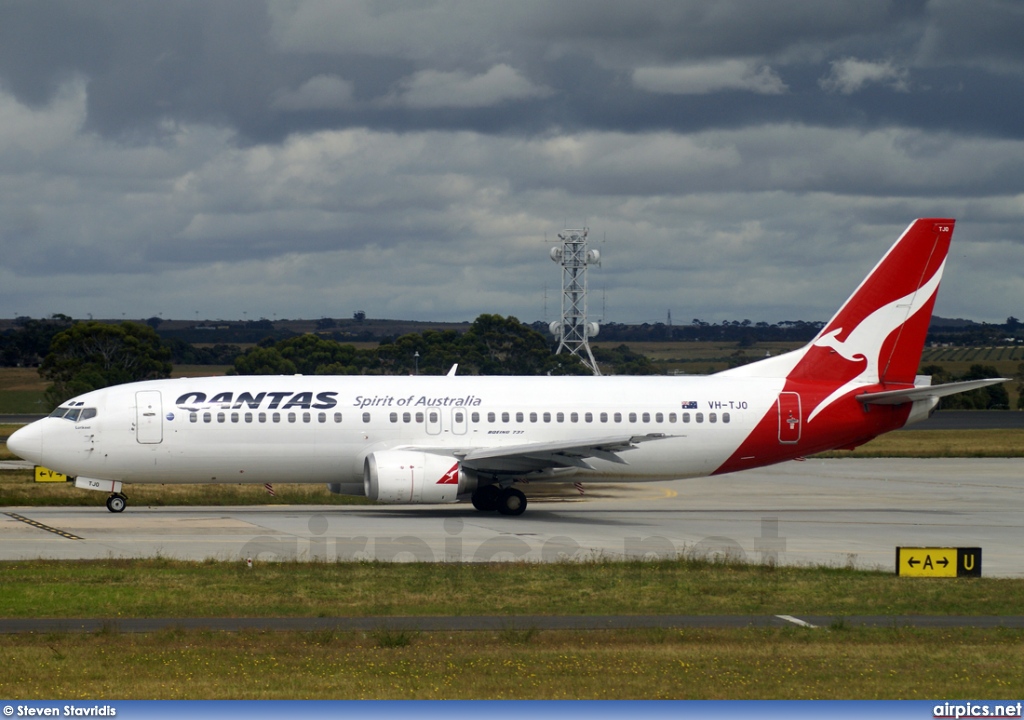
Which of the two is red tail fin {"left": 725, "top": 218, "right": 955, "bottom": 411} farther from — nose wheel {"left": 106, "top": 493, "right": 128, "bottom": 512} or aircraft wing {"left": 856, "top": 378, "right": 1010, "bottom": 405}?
nose wheel {"left": 106, "top": 493, "right": 128, "bottom": 512}

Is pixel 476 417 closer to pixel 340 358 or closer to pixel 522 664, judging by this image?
pixel 522 664

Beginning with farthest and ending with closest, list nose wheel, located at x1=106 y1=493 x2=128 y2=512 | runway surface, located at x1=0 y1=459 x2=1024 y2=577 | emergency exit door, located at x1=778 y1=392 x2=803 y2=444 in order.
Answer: emergency exit door, located at x1=778 y1=392 x2=803 y2=444 → nose wheel, located at x1=106 y1=493 x2=128 y2=512 → runway surface, located at x1=0 y1=459 x2=1024 y2=577

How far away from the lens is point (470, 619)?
776 inches

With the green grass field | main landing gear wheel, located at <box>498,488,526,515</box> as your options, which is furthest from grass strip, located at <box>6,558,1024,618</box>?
main landing gear wheel, located at <box>498,488,526,515</box>

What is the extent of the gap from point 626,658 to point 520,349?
118 m

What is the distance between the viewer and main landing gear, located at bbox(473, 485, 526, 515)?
38.3 metres

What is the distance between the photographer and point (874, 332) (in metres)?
41.1

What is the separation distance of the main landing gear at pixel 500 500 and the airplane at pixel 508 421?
6 cm

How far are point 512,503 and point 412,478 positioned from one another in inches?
140

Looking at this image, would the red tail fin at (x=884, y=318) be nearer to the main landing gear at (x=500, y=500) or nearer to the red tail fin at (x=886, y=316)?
the red tail fin at (x=886, y=316)

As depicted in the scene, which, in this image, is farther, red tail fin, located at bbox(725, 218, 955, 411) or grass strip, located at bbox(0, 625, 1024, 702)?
red tail fin, located at bbox(725, 218, 955, 411)

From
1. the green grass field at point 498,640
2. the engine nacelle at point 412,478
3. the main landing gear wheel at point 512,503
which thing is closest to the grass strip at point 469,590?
the green grass field at point 498,640

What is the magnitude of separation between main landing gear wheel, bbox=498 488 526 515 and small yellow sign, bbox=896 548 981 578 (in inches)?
598

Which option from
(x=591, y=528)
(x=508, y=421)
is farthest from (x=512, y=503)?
(x=591, y=528)
